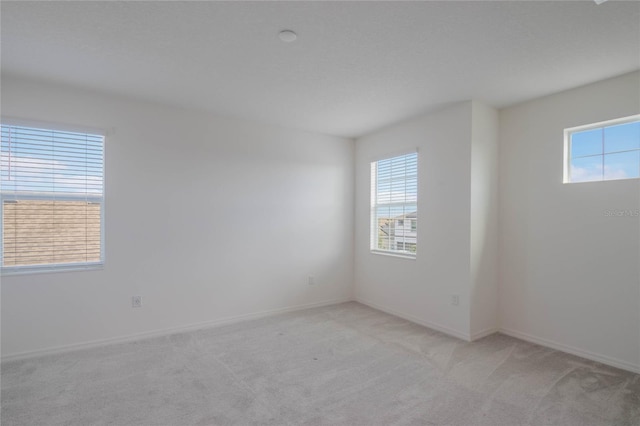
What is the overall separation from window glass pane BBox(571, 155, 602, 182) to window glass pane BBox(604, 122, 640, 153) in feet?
0.40

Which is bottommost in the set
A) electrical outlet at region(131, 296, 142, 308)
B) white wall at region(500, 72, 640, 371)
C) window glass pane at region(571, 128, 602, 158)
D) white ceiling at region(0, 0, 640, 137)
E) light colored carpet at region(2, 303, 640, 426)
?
light colored carpet at region(2, 303, 640, 426)

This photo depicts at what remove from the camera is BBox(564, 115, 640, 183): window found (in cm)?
275

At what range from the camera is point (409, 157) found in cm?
416

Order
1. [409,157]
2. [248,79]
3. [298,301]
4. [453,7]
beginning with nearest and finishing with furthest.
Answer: [453,7] → [248,79] → [409,157] → [298,301]

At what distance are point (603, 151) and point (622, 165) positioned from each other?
0.20 m

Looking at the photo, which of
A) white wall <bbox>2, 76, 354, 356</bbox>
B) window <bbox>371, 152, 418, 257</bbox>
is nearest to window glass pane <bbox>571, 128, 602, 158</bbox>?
window <bbox>371, 152, 418, 257</bbox>

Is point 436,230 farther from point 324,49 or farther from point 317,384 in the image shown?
point 324,49

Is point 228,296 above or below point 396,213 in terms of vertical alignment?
below

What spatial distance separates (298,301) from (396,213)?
→ 1.80 metres

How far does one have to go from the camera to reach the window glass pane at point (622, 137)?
275 cm

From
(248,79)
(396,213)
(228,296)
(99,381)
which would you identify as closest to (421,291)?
(396,213)

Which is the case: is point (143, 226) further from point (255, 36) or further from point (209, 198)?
point (255, 36)

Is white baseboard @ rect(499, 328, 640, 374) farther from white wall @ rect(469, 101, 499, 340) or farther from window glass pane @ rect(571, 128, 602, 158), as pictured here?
window glass pane @ rect(571, 128, 602, 158)

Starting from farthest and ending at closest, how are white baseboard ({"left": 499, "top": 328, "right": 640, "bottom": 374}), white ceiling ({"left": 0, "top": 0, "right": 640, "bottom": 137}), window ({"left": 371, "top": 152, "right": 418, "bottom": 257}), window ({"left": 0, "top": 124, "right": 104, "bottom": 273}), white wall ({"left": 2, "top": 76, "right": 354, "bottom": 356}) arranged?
window ({"left": 371, "top": 152, "right": 418, "bottom": 257}) < white wall ({"left": 2, "top": 76, "right": 354, "bottom": 356}) < window ({"left": 0, "top": 124, "right": 104, "bottom": 273}) < white baseboard ({"left": 499, "top": 328, "right": 640, "bottom": 374}) < white ceiling ({"left": 0, "top": 0, "right": 640, "bottom": 137})
